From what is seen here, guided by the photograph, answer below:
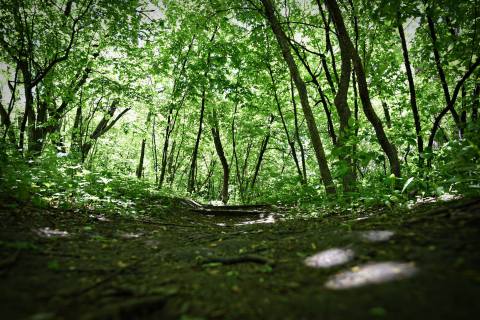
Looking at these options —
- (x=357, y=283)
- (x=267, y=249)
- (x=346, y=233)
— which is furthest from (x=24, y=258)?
(x=346, y=233)

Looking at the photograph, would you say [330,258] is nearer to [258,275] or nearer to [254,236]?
[258,275]

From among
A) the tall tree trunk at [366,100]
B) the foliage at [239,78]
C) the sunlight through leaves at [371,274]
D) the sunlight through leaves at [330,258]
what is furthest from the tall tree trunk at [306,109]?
the sunlight through leaves at [371,274]

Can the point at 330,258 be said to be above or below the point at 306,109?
below

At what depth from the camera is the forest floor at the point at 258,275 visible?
149 cm

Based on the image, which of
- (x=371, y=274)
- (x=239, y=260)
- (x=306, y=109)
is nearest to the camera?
(x=371, y=274)

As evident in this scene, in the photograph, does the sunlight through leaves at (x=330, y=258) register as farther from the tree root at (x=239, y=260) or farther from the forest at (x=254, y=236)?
the tree root at (x=239, y=260)

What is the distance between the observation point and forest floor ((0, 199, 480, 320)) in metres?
1.49

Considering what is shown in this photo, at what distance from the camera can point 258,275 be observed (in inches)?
86.5

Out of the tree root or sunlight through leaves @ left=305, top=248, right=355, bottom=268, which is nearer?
sunlight through leaves @ left=305, top=248, right=355, bottom=268

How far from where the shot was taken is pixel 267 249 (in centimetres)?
289

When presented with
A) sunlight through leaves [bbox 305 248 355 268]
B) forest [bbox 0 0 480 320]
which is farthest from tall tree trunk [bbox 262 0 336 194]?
sunlight through leaves [bbox 305 248 355 268]

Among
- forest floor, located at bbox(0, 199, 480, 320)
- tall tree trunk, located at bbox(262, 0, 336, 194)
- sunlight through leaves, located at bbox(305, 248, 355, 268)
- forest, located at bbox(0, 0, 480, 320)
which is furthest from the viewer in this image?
tall tree trunk, located at bbox(262, 0, 336, 194)

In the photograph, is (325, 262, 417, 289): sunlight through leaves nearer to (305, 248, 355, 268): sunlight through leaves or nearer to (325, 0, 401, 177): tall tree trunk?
(305, 248, 355, 268): sunlight through leaves

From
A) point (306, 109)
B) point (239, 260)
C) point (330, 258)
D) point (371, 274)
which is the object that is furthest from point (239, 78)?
point (371, 274)
